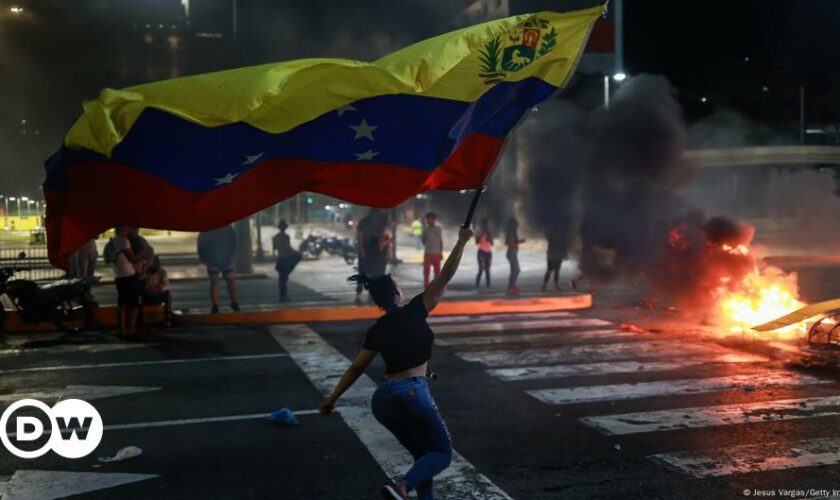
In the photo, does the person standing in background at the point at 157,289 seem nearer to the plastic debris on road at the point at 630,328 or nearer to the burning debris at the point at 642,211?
the plastic debris on road at the point at 630,328

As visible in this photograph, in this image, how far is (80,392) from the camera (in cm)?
754

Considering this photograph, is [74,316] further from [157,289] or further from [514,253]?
[514,253]

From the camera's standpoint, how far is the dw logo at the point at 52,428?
19.0 ft

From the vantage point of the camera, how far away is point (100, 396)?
7.38 m

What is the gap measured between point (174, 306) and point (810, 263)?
53.2 feet

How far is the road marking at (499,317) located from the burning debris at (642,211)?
2.09 m

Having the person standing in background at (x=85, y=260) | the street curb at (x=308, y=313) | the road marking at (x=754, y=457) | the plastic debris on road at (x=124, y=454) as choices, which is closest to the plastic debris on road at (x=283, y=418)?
the plastic debris on road at (x=124, y=454)

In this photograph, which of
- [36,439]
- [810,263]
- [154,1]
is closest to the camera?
[36,439]

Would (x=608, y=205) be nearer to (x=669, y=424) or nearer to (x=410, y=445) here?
(x=669, y=424)

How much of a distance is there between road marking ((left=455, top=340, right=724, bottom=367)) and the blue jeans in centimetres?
474

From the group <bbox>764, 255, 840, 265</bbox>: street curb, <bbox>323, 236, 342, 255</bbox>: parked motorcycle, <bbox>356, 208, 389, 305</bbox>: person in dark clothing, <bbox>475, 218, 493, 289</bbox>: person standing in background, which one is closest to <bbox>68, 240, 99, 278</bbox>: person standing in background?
<bbox>356, 208, 389, 305</bbox>: person in dark clothing

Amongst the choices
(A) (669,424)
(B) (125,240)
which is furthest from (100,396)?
(A) (669,424)

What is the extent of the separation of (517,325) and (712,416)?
5.23 metres

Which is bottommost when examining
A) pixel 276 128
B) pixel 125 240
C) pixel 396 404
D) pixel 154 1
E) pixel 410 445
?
pixel 410 445
